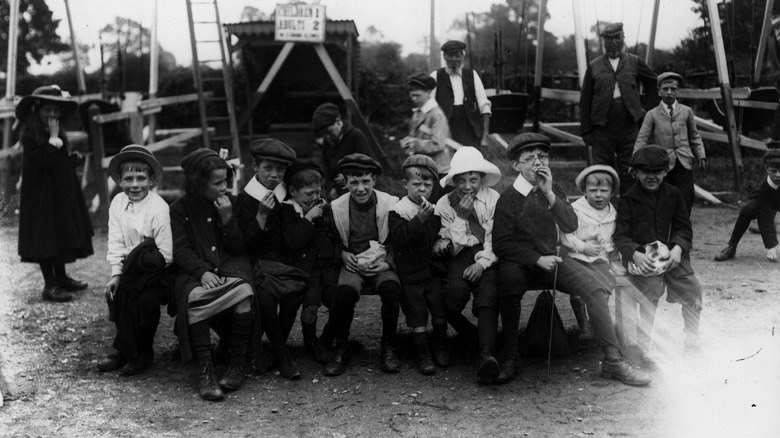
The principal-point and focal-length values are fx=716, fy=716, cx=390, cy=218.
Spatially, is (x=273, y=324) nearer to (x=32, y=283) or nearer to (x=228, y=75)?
(x=32, y=283)

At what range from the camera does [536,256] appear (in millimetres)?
4410

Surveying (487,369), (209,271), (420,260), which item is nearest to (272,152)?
(209,271)

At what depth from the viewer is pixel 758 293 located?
5.79 metres

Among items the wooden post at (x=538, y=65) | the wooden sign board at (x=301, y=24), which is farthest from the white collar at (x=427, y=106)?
the wooden sign board at (x=301, y=24)

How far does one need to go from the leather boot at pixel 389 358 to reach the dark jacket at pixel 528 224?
0.89 metres

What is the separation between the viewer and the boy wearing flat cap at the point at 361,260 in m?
4.46

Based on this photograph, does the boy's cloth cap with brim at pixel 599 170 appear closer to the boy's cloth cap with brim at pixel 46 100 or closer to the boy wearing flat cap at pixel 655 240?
the boy wearing flat cap at pixel 655 240

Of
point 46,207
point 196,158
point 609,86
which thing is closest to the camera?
point 196,158

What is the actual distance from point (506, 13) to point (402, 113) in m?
2.59

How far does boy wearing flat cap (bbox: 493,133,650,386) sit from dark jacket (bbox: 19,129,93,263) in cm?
385

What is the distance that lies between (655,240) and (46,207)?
4.89 meters

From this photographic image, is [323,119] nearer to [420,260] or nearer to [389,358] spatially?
[420,260]

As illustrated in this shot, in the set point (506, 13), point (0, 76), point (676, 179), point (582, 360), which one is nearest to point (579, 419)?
point (582, 360)

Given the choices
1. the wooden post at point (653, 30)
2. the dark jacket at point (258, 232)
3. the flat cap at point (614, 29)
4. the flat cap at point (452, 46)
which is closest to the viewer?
the dark jacket at point (258, 232)
